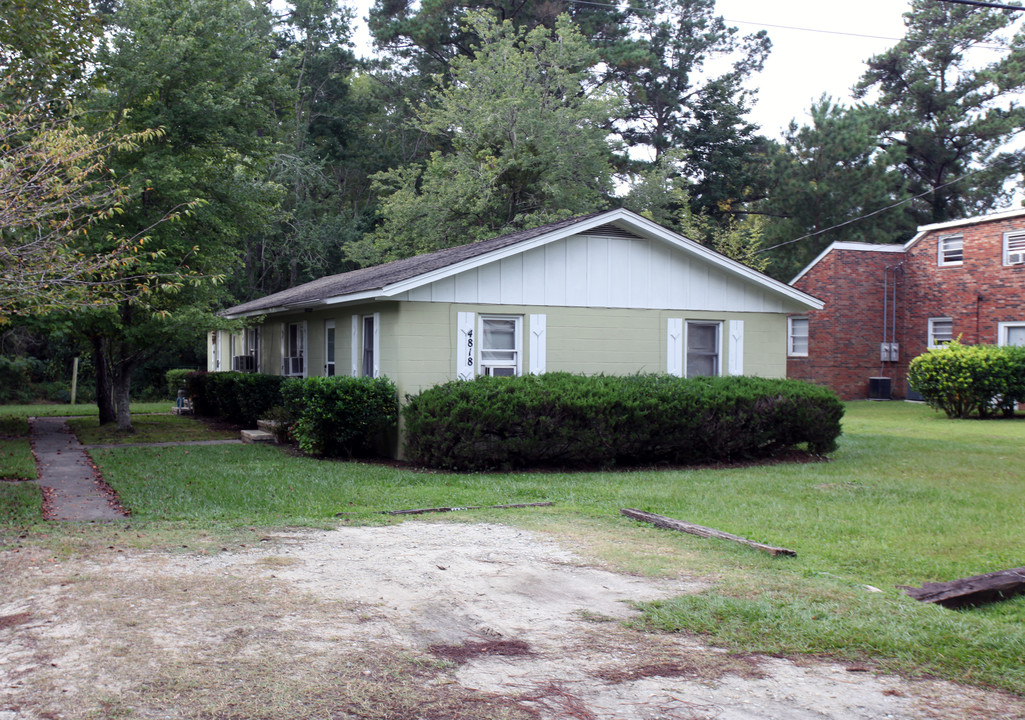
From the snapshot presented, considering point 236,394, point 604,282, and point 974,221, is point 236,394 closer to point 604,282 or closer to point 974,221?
point 604,282

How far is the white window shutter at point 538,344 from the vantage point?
15180mm

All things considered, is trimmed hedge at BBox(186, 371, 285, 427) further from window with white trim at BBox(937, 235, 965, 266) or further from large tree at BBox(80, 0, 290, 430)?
window with white trim at BBox(937, 235, 965, 266)

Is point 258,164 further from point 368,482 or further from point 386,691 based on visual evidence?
point 386,691

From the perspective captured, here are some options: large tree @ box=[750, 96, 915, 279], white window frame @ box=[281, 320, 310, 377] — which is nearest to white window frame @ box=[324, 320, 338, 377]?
white window frame @ box=[281, 320, 310, 377]

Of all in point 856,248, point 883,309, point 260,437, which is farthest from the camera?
point 883,309

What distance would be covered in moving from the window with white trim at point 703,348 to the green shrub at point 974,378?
31.7 feet

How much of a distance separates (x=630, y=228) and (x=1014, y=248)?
55.3 feet

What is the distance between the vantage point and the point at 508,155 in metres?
29.1

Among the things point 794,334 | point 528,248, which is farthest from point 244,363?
point 794,334

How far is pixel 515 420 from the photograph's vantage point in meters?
12.7

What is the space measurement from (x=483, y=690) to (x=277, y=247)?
32.8 m

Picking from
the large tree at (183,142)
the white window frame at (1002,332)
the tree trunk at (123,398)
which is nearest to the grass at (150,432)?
the tree trunk at (123,398)

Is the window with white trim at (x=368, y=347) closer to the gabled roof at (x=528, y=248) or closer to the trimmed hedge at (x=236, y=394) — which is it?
the gabled roof at (x=528, y=248)

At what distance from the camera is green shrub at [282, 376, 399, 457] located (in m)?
13.9
